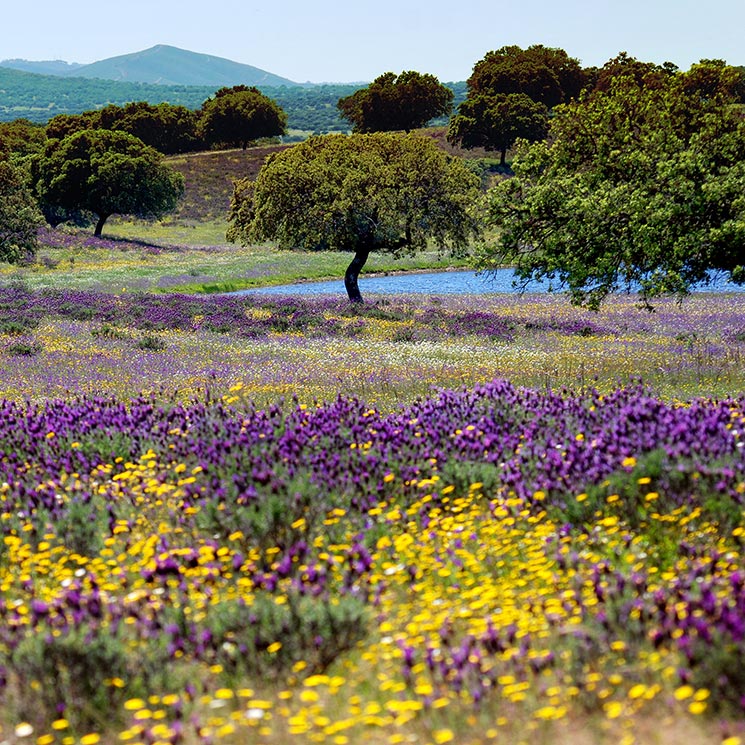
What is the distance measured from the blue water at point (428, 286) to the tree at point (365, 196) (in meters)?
12.3

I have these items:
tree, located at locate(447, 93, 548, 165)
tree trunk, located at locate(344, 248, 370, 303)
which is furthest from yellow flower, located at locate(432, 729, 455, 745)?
tree, located at locate(447, 93, 548, 165)

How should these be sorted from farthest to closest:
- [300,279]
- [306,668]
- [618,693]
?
[300,279] → [306,668] → [618,693]

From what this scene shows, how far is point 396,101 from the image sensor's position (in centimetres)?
11981

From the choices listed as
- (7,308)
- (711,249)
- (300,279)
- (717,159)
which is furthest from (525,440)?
(300,279)

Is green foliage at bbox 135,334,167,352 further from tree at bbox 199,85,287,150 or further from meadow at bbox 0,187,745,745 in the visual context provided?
→ tree at bbox 199,85,287,150

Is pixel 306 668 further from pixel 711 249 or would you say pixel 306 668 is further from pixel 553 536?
pixel 711 249

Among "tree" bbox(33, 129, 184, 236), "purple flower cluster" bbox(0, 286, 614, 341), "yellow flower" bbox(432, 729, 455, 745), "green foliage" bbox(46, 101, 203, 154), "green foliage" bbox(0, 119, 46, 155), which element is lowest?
"yellow flower" bbox(432, 729, 455, 745)

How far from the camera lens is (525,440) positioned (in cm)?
840

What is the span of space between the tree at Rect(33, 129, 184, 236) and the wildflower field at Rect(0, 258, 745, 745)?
231 ft

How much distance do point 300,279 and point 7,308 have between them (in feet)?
109

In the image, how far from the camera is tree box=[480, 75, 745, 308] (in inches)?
695

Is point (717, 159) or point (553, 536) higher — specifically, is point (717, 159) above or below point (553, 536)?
above

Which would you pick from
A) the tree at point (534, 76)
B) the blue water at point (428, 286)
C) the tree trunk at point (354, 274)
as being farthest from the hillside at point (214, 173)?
the tree trunk at point (354, 274)

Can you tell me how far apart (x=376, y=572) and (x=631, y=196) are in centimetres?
1391
